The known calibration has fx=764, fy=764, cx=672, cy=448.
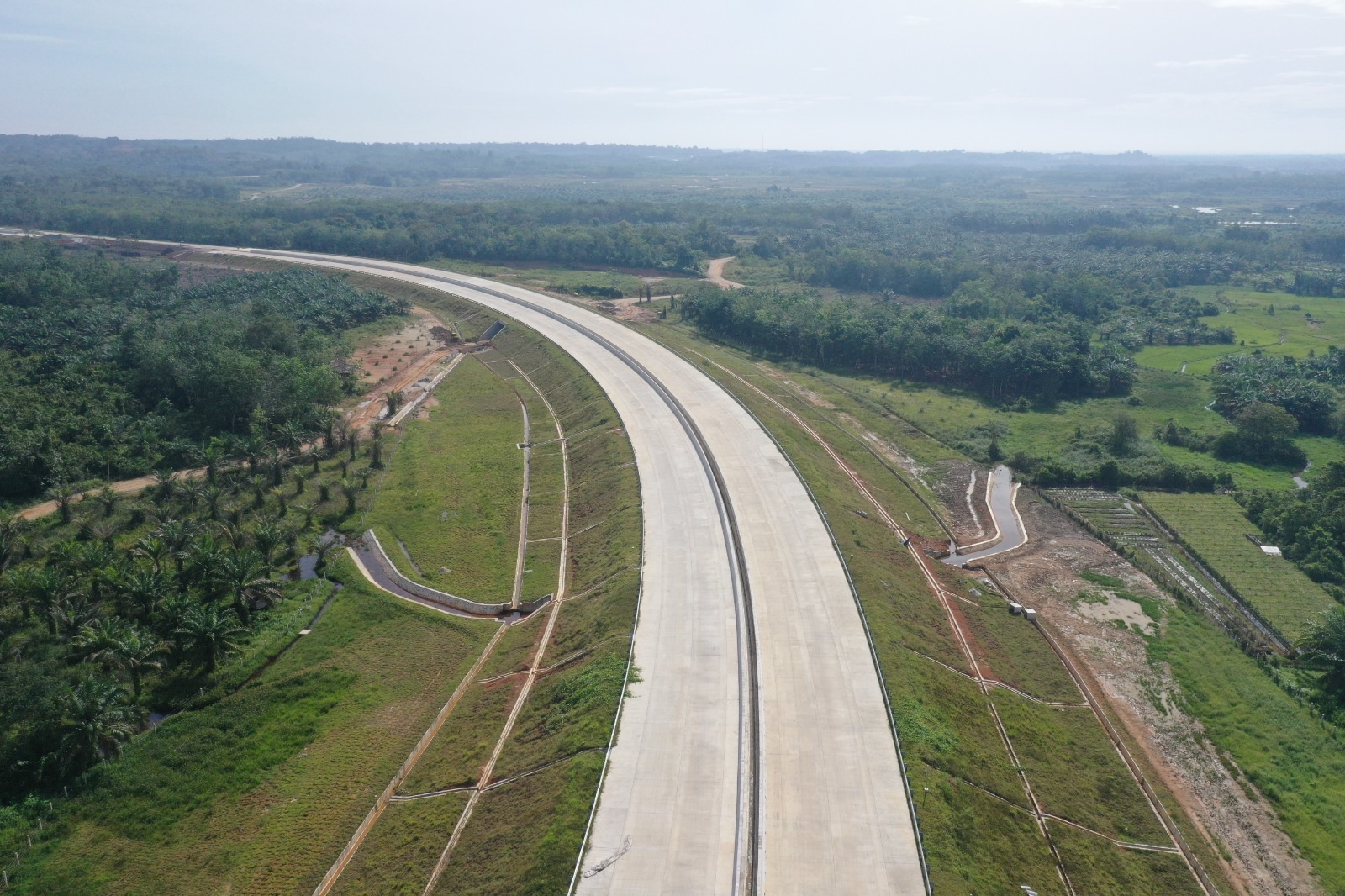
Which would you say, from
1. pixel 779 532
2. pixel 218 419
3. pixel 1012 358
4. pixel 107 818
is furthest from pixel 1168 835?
pixel 218 419

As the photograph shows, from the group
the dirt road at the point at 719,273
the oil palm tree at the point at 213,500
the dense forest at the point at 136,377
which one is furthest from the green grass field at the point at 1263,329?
→ the oil palm tree at the point at 213,500

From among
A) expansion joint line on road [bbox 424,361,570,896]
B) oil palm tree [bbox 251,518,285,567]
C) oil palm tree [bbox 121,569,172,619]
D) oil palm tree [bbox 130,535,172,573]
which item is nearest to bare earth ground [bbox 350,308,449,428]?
expansion joint line on road [bbox 424,361,570,896]

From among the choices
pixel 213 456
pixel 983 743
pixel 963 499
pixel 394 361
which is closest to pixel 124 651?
pixel 213 456

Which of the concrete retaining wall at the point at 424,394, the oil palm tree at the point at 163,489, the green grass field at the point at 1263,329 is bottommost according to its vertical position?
the oil palm tree at the point at 163,489

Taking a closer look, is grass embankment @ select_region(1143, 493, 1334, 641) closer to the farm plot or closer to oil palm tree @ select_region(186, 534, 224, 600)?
the farm plot

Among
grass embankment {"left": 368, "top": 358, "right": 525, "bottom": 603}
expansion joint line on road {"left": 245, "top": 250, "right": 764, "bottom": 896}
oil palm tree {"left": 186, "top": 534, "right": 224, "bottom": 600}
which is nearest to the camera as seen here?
expansion joint line on road {"left": 245, "top": 250, "right": 764, "bottom": 896}

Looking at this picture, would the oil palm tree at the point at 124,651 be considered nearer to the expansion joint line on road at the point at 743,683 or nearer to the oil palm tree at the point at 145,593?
the oil palm tree at the point at 145,593

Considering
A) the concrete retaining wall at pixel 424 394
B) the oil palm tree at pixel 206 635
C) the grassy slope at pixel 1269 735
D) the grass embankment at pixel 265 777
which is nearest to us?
the grass embankment at pixel 265 777
